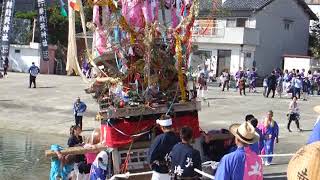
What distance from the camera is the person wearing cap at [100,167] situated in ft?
31.5

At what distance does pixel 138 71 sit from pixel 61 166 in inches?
84.3

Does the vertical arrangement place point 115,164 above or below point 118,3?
below

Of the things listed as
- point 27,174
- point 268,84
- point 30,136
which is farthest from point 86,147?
point 268,84

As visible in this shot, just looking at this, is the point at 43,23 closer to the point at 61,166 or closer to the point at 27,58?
the point at 27,58

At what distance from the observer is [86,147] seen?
32.3 feet

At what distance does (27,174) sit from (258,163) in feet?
28.5

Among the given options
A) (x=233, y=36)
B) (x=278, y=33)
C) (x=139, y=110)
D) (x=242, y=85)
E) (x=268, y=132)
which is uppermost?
(x=278, y=33)

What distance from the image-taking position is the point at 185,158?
7105mm

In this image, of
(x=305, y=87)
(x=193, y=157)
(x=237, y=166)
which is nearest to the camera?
(x=237, y=166)

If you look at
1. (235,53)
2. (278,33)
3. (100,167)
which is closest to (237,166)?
(100,167)

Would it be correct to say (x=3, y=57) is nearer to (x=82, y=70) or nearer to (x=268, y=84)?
(x=268, y=84)

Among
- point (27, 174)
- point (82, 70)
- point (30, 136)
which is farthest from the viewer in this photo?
point (30, 136)

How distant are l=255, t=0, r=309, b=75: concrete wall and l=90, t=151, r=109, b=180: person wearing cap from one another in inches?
1308

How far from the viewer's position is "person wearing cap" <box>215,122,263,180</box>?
5449 millimetres
